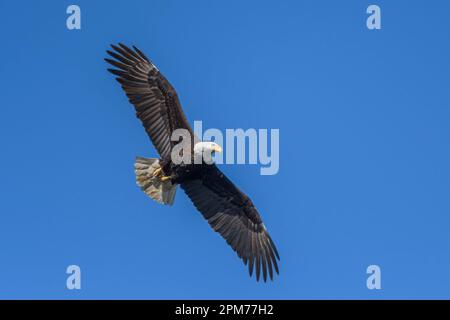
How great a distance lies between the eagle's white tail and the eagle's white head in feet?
2.52

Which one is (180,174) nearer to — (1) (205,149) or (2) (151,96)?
(1) (205,149)

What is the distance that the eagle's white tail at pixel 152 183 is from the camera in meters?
14.8

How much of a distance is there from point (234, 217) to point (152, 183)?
1.39 metres

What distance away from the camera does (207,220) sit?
1511 cm

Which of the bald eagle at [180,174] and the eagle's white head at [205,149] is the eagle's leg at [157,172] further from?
the eagle's white head at [205,149]

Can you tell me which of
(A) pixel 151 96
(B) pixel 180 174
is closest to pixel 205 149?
(B) pixel 180 174

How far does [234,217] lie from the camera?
599 inches

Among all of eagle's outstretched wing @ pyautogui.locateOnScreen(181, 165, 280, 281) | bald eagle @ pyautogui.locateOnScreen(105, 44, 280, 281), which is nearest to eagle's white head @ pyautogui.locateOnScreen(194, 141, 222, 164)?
bald eagle @ pyautogui.locateOnScreen(105, 44, 280, 281)

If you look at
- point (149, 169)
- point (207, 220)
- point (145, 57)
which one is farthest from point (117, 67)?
point (207, 220)

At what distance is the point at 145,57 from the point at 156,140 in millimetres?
1255

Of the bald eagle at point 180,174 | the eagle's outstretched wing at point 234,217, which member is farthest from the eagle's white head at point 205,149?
the eagle's outstretched wing at point 234,217

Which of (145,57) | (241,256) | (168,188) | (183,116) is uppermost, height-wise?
(145,57)

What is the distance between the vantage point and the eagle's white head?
14205 millimetres
